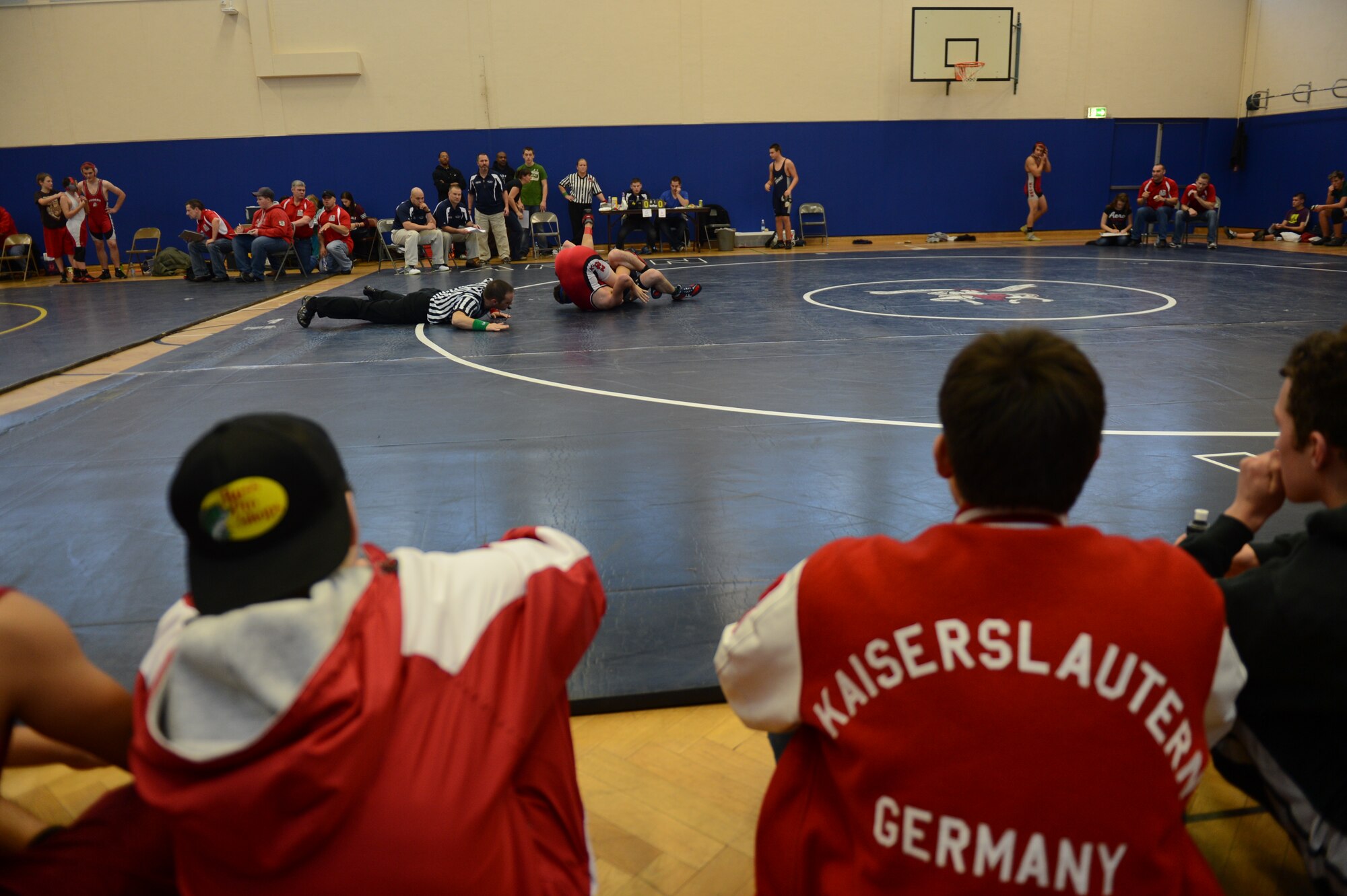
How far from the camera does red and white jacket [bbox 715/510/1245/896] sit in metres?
1.14

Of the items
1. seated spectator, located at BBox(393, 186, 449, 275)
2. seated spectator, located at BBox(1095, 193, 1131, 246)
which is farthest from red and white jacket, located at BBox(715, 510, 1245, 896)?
seated spectator, located at BBox(1095, 193, 1131, 246)

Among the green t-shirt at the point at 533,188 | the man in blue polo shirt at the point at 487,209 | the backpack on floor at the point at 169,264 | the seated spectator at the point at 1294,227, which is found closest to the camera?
the man in blue polo shirt at the point at 487,209

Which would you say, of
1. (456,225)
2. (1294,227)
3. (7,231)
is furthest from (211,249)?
(1294,227)

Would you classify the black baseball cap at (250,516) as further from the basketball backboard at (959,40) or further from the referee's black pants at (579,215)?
the basketball backboard at (959,40)

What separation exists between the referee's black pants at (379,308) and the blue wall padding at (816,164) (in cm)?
1028

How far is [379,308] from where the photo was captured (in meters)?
9.13

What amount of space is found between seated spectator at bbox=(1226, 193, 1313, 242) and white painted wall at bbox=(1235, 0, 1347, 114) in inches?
74.2

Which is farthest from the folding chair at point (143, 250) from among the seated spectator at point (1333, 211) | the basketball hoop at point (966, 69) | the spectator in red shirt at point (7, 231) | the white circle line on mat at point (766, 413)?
the seated spectator at point (1333, 211)

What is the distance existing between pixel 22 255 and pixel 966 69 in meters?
18.1

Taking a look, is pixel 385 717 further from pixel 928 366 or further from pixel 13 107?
pixel 13 107

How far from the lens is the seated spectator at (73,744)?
1.22m

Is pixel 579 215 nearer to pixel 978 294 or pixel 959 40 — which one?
pixel 959 40

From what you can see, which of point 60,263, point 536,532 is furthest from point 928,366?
point 60,263

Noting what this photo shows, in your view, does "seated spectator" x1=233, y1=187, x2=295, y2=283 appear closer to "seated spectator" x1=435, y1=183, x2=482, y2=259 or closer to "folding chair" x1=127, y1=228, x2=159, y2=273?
"seated spectator" x1=435, y1=183, x2=482, y2=259
